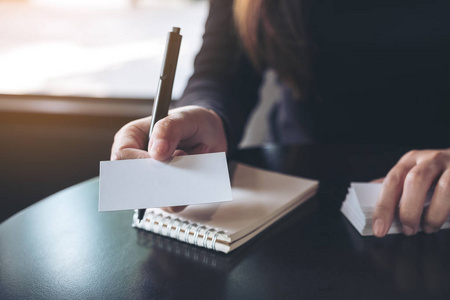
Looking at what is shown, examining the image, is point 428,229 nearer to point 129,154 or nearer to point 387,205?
point 387,205

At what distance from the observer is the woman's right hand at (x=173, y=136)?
45 centimetres

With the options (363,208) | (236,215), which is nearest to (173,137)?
(236,215)

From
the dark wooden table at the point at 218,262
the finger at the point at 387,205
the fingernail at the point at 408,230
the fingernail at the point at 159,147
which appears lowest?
the dark wooden table at the point at 218,262

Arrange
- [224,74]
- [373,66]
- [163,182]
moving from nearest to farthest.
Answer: [163,182] < [224,74] < [373,66]

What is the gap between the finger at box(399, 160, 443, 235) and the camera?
18.9 inches

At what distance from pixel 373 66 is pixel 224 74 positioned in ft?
1.34

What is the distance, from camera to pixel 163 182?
423 millimetres

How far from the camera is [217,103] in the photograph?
2.47ft

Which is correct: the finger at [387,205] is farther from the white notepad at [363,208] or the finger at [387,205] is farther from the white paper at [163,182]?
the white paper at [163,182]

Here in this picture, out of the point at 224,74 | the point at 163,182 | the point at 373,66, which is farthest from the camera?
the point at 373,66

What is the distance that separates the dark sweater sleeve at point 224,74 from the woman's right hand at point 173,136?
12cm

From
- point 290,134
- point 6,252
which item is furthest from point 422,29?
point 6,252

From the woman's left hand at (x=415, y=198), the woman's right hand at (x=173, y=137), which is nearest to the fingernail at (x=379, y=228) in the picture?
the woman's left hand at (x=415, y=198)

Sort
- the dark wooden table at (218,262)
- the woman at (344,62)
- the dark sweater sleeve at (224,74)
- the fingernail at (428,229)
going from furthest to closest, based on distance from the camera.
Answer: the woman at (344,62), the dark sweater sleeve at (224,74), the fingernail at (428,229), the dark wooden table at (218,262)
